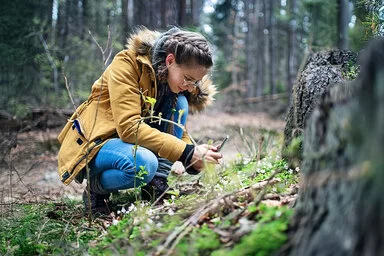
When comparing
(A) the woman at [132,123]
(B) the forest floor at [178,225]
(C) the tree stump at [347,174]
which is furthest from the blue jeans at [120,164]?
(C) the tree stump at [347,174]

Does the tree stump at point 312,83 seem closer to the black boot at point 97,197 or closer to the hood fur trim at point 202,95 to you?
the hood fur trim at point 202,95

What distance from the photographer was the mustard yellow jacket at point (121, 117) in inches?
102

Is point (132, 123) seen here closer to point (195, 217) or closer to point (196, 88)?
point (196, 88)

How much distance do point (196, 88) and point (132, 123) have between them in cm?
91

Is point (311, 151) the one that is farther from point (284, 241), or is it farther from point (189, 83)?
point (189, 83)

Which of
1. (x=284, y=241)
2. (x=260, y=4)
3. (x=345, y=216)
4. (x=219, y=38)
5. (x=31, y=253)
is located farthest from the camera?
(x=219, y=38)

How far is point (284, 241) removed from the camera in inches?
50.5

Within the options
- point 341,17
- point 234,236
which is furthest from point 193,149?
point 341,17

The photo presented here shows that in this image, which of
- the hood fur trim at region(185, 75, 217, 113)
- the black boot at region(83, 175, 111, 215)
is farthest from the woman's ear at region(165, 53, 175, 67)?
the black boot at region(83, 175, 111, 215)

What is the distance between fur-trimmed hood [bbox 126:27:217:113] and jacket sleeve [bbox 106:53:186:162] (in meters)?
0.23

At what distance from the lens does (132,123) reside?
2.60 metres

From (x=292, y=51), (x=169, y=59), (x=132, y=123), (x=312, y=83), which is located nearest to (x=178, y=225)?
(x=132, y=123)

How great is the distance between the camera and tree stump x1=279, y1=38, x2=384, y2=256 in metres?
0.91

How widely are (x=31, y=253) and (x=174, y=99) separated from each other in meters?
1.63
